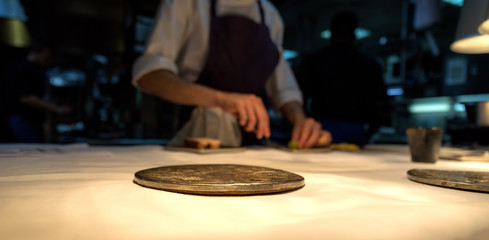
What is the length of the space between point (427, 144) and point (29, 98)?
3.23 meters

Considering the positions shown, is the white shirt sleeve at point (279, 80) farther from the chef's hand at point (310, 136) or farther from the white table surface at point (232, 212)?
the white table surface at point (232, 212)

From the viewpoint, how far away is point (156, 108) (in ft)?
11.3

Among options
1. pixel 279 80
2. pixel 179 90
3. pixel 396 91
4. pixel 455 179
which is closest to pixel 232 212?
pixel 455 179

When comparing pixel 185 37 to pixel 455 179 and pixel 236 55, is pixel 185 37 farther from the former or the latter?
pixel 455 179

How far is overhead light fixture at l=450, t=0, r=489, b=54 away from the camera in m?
0.80

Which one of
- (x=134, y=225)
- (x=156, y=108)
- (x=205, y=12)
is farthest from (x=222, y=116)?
(x=156, y=108)

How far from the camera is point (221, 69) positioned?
158cm

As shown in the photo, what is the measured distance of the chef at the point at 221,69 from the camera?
1.36 meters

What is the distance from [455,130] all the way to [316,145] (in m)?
1.59

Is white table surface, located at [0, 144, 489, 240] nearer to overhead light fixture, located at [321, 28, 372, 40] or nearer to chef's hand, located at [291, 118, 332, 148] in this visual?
chef's hand, located at [291, 118, 332, 148]

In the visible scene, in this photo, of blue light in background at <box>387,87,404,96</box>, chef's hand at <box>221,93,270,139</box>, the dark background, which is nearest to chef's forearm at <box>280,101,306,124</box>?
chef's hand at <box>221,93,270,139</box>

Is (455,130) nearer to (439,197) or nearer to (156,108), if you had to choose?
(439,197)

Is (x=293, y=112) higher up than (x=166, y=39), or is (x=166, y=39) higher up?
(x=166, y=39)

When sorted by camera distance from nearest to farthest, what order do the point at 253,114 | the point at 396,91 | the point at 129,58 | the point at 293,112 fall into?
the point at 253,114 → the point at 293,112 → the point at 129,58 → the point at 396,91
